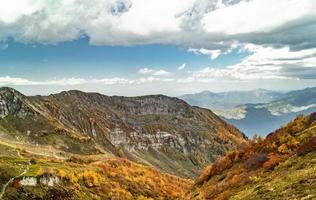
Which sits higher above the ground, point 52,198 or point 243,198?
point 243,198

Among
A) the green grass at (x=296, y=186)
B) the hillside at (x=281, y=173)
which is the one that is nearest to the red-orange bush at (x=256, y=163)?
the hillside at (x=281, y=173)

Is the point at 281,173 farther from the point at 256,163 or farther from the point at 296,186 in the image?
the point at 256,163

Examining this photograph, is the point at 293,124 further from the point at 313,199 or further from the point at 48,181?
the point at 48,181

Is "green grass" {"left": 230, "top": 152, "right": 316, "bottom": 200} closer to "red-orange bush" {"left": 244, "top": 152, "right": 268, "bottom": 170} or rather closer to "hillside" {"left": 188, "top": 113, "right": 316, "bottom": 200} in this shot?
"hillside" {"left": 188, "top": 113, "right": 316, "bottom": 200}

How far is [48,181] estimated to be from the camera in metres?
131

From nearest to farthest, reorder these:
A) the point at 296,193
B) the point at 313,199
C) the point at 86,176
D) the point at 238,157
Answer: the point at 313,199
the point at 296,193
the point at 238,157
the point at 86,176

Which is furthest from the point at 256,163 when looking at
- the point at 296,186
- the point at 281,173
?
the point at 296,186

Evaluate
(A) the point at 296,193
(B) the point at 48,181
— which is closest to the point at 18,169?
(B) the point at 48,181

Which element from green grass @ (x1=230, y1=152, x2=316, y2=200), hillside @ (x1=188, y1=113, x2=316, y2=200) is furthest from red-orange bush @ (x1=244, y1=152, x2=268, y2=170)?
green grass @ (x1=230, y1=152, x2=316, y2=200)

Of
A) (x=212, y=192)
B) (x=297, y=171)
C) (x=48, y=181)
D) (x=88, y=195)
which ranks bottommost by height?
(x=88, y=195)

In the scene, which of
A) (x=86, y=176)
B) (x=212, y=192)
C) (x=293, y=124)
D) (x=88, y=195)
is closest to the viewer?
(x=212, y=192)

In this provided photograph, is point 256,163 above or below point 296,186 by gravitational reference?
below

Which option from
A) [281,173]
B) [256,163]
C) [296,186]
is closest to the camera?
[296,186]

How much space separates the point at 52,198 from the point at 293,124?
254 feet
